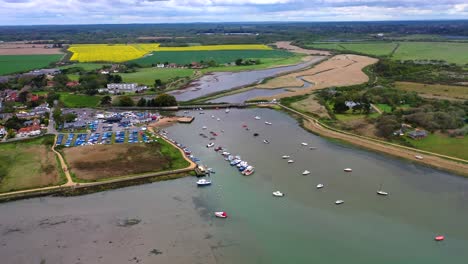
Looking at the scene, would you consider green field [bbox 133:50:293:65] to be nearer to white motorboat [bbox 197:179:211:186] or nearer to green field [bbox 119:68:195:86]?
green field [bbox 119:68:195:86]

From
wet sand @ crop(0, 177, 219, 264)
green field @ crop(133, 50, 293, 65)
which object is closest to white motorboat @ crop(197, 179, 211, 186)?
wet sand @ crop(0, 177, 219, 264)

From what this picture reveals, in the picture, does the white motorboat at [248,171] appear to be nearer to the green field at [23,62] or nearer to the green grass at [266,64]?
the green grass at [266,64]

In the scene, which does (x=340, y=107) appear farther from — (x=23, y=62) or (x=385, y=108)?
(x=23, y=62)

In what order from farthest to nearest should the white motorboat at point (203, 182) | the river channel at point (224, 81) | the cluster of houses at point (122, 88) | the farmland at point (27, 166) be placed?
the river channel at point (224, 81) < the cluster of houses at point (122, 88) < the white motorboat at point (203, 182) < the farmland at point (27, 166)

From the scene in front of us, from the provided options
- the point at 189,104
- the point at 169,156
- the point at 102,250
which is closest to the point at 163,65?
the point at 189,104

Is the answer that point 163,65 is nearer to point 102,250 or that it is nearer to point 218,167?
point 218,167

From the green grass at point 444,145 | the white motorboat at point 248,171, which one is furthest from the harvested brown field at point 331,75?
the white motorboat at point 248,171
